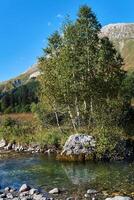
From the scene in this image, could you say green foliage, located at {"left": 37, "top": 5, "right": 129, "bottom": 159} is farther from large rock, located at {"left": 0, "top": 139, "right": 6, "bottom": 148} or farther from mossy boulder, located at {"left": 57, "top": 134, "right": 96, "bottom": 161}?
large rock, located at {"left": 0, "top": 139, "right": 6, "bottom": 148}

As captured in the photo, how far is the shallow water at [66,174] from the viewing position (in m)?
33.1

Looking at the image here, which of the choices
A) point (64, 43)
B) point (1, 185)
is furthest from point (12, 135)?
point (1, 185)

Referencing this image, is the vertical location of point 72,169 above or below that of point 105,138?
below

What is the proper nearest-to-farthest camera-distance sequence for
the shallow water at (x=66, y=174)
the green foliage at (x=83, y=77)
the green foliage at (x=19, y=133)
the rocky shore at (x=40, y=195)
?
the rocky shore at (x=40, y=195), the shallow water at (x=66, y=174), the green foliage at (x=83, y=77), the green foliage at (x=19, y=133)

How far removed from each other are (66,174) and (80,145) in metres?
9.11

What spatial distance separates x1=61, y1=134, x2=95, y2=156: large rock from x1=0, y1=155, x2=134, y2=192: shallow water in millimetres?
2042

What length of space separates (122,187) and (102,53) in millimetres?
30245

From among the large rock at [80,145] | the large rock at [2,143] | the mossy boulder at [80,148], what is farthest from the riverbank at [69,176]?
the large rock at [2,143]

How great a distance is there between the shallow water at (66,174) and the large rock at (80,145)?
80.4 inches

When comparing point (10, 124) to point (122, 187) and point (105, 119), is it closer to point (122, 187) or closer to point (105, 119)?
point (105, 119)

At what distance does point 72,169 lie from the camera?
42250mm

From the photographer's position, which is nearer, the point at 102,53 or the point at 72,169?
the point at 72,169

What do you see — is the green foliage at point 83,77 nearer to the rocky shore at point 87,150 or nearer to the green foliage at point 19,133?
the rocky shore at point 87,150

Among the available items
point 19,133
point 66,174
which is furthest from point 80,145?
point 19,133
